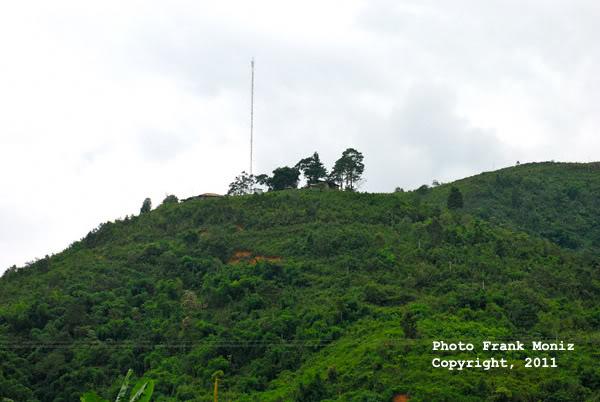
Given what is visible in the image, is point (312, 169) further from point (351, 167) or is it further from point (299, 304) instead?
point (299, 304)

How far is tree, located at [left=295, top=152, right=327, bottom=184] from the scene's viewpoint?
78000mm

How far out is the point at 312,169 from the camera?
78.1 metres

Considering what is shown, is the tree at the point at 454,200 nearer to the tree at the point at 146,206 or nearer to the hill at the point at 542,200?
the hill at the point at 542,200

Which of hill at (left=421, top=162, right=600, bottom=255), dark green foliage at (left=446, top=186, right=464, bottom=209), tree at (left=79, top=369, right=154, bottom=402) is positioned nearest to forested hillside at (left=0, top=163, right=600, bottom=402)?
hill at (left=421, top=162, right=600, bottom=255)

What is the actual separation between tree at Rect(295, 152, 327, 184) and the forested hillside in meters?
7.12

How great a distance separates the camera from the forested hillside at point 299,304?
3988cm

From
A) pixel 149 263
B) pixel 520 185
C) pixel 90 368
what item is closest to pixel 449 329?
pixel 90 368

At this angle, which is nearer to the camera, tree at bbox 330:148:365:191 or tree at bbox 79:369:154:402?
tree at bbox 79:369:154:402

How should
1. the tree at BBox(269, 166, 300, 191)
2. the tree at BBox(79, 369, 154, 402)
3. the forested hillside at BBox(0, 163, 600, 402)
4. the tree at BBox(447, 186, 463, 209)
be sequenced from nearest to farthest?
the tree at BBox(79, 369, 154, 402) → the forested hillside at BBox(0, 163, 600, 402) → the tree at BBox(447, 186, 463, 209) → the tree at BBox(269, 166, 300, 191)

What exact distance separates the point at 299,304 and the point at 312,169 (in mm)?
29175

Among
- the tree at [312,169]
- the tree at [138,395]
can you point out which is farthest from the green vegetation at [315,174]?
the tree at [138,395]

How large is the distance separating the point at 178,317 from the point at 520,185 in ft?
137

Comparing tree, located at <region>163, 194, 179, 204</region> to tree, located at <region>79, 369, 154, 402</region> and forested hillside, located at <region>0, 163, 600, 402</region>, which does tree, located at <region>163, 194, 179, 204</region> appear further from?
tree, located at <region>79, 369, 154, 402</region>

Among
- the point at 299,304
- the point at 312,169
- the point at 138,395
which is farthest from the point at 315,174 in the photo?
the point at 138,395
